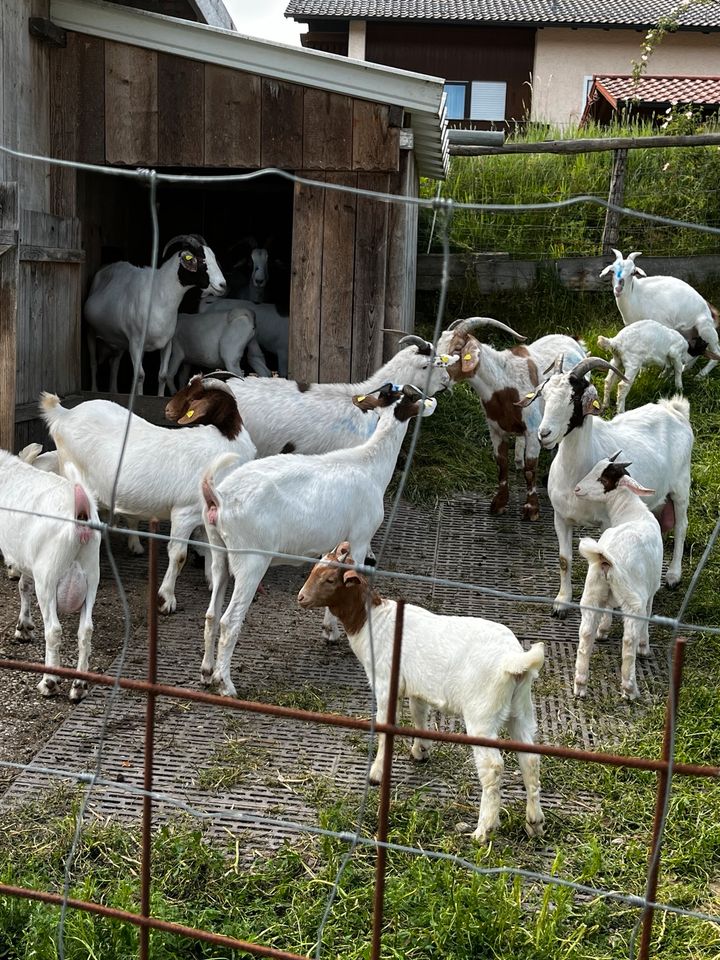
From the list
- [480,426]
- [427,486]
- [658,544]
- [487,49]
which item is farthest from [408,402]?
[487,49]

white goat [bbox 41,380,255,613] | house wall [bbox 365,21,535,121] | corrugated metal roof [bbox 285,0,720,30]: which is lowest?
white goat [bbox 41,380,255,613]

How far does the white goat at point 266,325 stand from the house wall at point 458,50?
18058 millimetres

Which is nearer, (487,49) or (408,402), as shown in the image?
(408,402)

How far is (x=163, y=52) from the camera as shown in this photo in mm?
7832

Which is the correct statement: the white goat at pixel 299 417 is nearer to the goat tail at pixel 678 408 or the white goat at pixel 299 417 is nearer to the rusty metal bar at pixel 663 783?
the goat tail at pixel 678 408

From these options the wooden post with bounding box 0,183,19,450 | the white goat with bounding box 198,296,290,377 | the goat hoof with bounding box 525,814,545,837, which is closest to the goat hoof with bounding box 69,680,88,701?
the wooden post with bounding box 0,183,19,450

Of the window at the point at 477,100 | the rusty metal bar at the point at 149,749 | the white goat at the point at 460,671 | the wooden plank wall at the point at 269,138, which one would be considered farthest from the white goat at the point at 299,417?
the window at the point at 477,100

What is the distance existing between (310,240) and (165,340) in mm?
1949

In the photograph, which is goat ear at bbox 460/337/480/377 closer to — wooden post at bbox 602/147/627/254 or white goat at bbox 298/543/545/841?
white goat at bbox 298/543/545/841

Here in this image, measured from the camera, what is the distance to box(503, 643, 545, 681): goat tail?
4.04 metres

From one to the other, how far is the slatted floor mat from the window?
2166 centimetres

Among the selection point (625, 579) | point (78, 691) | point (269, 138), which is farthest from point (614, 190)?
point (78, 691)

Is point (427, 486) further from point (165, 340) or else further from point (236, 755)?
point (236, 755)

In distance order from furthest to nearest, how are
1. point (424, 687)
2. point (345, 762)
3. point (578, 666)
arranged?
point (578, 666) → point (345, 762) → point (424, 687)
